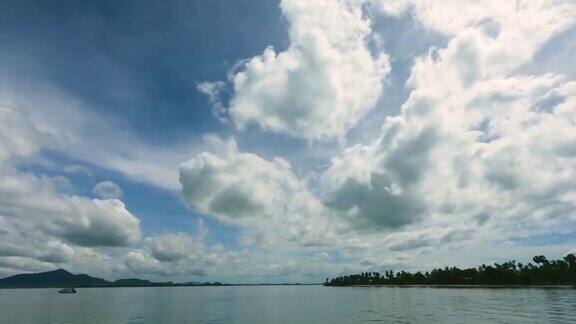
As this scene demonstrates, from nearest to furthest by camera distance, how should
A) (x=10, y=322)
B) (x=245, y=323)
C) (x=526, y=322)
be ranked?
(x=526, y=322)
(x=245, y=323)
(x=10, y=322)

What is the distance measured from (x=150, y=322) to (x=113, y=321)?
10624 millimetres

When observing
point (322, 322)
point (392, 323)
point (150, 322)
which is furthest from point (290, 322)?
point (150, 322)

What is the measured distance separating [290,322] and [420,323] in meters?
31.0

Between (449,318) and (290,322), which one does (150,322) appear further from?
(449,318)

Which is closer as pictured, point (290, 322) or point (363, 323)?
point (363, 323)

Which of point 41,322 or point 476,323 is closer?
point 476,323

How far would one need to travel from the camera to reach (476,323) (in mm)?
90938

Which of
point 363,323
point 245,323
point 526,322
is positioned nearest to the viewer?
point 526,322

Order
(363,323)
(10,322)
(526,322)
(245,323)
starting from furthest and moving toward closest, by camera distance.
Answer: (10,322) < (245,323) < (363,323) < (526,322)

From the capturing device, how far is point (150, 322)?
10594cm

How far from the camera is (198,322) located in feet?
345

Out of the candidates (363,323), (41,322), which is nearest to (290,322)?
(363,323)

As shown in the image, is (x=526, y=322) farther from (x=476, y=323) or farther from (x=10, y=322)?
(x=10, y=322)

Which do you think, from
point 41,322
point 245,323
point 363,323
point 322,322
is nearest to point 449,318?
point 363,323
